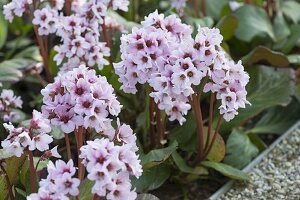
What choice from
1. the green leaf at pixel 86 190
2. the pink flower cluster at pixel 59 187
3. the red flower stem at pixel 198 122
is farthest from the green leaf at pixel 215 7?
the pink flower cluster at pixel 59 187

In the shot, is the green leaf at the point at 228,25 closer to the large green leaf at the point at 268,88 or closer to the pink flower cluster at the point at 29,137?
the large green leaf at the point at 268,88

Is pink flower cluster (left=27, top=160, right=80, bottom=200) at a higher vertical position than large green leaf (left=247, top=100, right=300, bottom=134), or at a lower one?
higher

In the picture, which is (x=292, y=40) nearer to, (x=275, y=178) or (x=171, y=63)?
(x=275, y=178)

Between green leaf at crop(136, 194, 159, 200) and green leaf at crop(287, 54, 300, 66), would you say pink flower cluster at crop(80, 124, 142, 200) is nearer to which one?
green leaf at crop(136, 194, 159, 200)

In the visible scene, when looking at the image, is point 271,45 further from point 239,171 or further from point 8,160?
point 8,160

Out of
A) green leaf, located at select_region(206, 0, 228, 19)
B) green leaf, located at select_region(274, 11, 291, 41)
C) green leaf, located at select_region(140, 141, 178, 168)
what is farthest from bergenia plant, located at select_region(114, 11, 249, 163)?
green leaf, located at select_region(206, 0, 228, 19)

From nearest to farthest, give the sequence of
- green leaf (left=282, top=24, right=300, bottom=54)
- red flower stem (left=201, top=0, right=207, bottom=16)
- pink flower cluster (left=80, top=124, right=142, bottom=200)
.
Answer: pink flower cluster (left=80, top=124, right=142, bottom=200) → green leaf (left=282, top=24, right=300, bottom=54) → red flower stem (left=201, top=0, right=207, bottom=16)

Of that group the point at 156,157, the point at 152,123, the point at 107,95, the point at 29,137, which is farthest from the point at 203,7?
the point at 29,137
